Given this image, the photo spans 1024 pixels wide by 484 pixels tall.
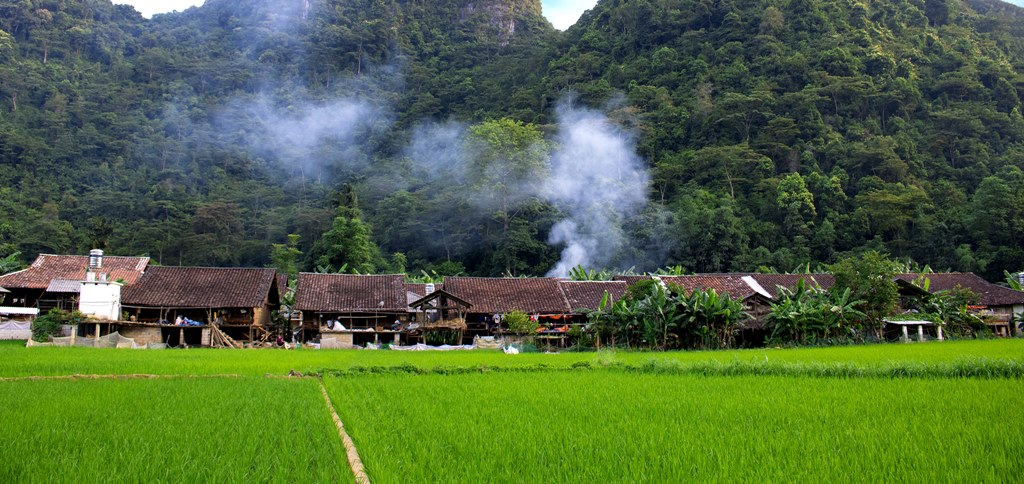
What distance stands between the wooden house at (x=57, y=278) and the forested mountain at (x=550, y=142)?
442 inches

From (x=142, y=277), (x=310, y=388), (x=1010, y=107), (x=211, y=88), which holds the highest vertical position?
(x=211, y=88)

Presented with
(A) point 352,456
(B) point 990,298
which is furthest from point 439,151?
(A) point 352,456

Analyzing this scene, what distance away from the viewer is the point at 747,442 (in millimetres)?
5652

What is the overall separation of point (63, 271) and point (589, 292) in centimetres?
2159

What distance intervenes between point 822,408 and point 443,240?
1736 inches

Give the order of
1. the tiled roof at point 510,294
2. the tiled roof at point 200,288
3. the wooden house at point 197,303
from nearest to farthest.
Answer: the wooden house at point 197,303 < the tiled roof at point 200,288 < the tiled roof at point 510,294

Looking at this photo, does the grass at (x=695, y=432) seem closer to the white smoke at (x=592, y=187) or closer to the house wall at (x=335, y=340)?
the house wall at (x=335, y=340)

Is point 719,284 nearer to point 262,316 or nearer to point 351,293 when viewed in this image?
point 351,293

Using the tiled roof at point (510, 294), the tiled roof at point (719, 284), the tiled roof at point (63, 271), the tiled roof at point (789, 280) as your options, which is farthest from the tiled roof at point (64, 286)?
the tiled roof at point (789, 280)

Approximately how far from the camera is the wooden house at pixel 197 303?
26734 mm

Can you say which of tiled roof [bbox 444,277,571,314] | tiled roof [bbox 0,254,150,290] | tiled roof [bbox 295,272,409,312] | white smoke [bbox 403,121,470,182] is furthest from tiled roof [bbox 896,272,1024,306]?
white smoke [bbox 403,121,470,182]

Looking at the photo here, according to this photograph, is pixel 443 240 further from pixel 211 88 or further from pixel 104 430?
pixel 104 430

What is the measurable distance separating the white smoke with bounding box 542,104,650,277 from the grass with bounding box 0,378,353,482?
36.8m

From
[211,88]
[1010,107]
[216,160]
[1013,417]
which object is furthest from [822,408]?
[211,88]
